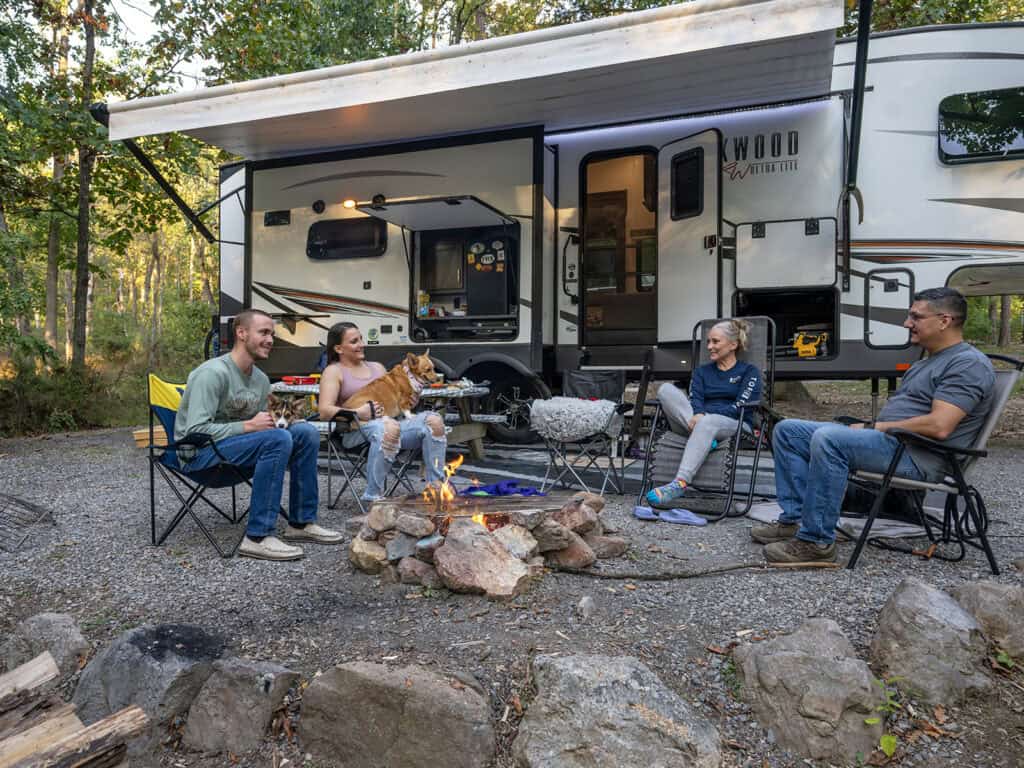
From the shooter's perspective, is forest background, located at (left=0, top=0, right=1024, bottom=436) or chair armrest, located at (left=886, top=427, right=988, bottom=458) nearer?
chair armrest, located at (left=886, top=427, right=988, bottom=458)

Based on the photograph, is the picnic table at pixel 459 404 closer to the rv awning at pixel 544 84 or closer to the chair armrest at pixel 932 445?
the rv awning at pixel 544 84

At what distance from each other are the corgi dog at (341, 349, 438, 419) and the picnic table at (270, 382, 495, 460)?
148 mm

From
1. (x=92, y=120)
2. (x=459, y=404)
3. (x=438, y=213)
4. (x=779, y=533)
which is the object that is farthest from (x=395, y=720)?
(x=92, y=120)

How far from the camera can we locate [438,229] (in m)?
6.19

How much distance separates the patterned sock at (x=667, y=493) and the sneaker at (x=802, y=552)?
860 millimetres

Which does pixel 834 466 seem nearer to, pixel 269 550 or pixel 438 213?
pixel 269 550

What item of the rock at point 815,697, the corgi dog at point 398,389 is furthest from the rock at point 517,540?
the corgi dog at point 398,389

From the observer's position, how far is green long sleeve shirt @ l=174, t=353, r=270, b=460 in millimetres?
2879

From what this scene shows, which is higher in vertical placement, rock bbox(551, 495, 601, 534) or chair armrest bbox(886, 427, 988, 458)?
chair armrest bbox(886, 427, 988, 458)

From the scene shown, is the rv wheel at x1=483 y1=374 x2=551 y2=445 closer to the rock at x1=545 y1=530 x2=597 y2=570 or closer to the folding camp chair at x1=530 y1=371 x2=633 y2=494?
the folding camp chair at x1=530 y1=371 x2=633 y2=494

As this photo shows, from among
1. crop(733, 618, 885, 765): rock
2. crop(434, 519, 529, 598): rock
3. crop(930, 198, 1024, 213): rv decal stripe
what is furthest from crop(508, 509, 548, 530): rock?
crop(930, 198, 1024, 213): rv decal stripe

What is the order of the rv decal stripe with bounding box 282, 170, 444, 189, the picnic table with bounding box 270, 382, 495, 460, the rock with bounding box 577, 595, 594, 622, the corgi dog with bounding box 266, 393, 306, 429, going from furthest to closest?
the rv decal stripe with bounding box 282, 170, 444, 189 < the picnic table with bounding box 270, 382, 495, 460 < the corgi dog with bounding box 266, 393, 306, 429 < the rock with bounding box 577, 595, 594, 622

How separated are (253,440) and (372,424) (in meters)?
0.73

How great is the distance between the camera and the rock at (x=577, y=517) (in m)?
2.81
